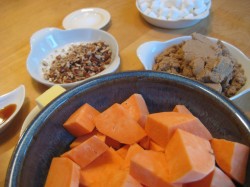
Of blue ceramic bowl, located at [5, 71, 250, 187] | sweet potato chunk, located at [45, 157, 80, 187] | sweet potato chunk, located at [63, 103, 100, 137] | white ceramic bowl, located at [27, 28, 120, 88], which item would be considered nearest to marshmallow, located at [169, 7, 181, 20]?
white ceramic bowl, located at [27, 28, 120, 88]

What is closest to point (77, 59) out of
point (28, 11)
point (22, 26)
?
point (22, 26)

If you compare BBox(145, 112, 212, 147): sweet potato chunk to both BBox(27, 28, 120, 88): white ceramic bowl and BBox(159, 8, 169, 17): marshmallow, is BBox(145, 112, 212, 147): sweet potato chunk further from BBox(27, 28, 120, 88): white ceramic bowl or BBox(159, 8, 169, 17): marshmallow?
BBox(159, 8, 169, 17): marshmallow

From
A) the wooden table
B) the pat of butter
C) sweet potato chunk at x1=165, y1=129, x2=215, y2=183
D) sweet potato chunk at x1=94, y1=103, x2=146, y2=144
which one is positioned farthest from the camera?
the wooden table

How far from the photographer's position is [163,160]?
567 mm

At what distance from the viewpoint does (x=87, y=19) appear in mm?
1484

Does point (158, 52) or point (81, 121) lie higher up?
point (81, 121)

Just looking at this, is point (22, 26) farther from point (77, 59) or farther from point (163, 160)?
point (163, 160)

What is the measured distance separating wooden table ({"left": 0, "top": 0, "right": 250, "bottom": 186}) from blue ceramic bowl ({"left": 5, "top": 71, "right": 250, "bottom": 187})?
345 mm

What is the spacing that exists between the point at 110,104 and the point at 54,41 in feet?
2.21

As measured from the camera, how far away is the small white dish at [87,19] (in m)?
1.42

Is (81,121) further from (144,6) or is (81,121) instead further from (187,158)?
(144,6)

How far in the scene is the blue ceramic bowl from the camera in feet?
1.92

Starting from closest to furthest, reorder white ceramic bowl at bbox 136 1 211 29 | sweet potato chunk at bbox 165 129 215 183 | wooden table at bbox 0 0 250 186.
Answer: sweet potato chunk at bbox 165 129 215 183 < wooden table at bbox 0 0 250 186 < white ceramic bowl at bbox 136 1 211 29

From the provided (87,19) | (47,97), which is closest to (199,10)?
(87,19)
